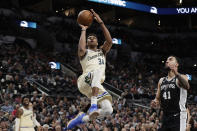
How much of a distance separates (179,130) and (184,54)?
33566mm

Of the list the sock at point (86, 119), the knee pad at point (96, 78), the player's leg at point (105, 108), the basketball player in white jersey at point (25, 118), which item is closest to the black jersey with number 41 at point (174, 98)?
the player's leg at point (105, 108)

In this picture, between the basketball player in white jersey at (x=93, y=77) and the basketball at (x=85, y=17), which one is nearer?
the basketball player in white jersey at (x=93, y=77)

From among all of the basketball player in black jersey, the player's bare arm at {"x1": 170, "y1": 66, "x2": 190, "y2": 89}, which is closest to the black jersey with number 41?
the basketball player in black jersey

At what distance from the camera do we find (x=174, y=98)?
7.25m

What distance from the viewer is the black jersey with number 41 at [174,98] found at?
23.7ft

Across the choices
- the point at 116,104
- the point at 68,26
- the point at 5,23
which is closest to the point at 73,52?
the point at 68,26

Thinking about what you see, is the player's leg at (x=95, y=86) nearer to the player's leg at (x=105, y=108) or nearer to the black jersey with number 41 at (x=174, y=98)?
the player's leg at (x=105, y=108)

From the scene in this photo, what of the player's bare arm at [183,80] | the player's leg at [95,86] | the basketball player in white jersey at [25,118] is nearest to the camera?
the player's bare arm at [183,80]

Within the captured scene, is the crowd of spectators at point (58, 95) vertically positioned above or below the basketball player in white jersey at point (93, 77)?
below

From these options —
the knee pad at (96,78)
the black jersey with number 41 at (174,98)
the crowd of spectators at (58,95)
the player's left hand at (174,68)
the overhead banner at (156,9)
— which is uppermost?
the overhead banner at (156,9)

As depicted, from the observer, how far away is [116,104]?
20.5 meters

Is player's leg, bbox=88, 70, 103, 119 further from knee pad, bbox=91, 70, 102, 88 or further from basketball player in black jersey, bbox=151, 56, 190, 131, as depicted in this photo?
basketball player in black jersey, bbox=151, 56, 190, 131

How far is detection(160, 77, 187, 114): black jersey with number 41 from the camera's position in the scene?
723 centimetres

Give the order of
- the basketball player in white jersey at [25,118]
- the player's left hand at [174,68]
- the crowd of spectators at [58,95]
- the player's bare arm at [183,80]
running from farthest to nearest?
the crowd of spectators at [58,95], the basketball player in white jersey at [25,118], the player's bare arm at [183,80], the player's left hand at [174,68]
